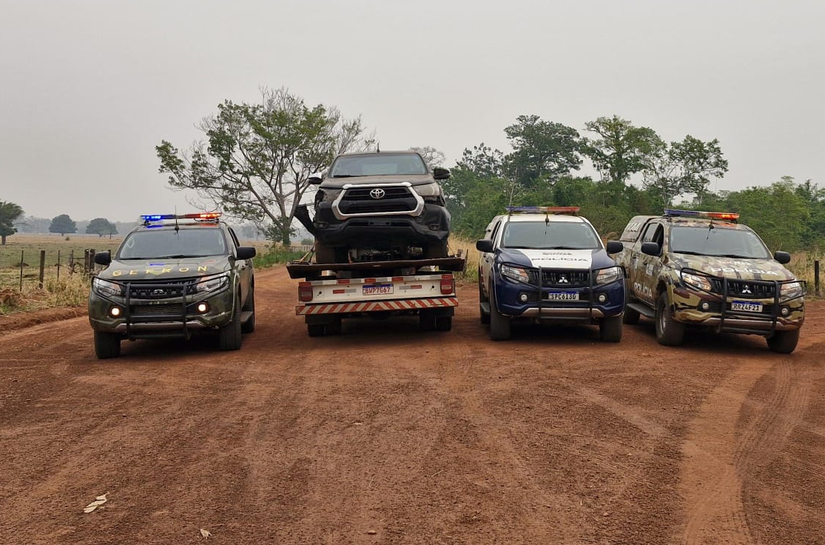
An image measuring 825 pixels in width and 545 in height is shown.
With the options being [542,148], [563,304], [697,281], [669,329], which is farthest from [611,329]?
[542,148]

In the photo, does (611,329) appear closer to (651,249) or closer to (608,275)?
(608,275)

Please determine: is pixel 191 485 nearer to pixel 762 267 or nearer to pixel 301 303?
pixel 301 303

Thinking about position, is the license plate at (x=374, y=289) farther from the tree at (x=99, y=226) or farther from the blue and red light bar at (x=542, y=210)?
the tree at (x=99, y=226)

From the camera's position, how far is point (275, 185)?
45625 mm

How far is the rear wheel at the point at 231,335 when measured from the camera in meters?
10.5

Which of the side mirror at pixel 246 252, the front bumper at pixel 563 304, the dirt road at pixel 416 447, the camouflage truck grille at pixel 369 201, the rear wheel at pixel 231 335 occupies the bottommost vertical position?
the dirt road at pixel 416 447

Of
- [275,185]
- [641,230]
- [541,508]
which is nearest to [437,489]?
[541,508]

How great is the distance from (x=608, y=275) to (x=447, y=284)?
227cm

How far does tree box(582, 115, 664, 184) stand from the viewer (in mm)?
40938

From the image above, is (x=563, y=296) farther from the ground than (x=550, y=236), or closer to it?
closer to it

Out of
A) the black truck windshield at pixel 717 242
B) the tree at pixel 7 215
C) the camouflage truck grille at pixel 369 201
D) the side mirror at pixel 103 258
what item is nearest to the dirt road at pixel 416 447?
the side mirror at pixel 103 258

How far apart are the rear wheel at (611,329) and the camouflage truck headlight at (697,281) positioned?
1.06 metres

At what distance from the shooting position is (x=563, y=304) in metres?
10.7

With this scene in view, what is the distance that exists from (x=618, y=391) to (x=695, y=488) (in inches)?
114
